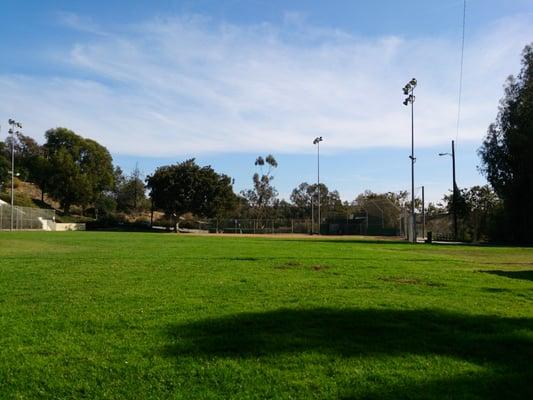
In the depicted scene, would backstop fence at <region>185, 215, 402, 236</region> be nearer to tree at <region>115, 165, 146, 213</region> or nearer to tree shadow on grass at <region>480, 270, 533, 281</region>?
tree at <region>115, 165, 146, 213</region>

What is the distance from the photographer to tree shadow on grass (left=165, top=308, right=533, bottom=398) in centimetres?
538

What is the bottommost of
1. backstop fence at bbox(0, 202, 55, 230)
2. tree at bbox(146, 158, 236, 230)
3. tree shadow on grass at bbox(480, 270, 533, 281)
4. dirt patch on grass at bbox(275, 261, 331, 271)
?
tree shadow on grass at bbox(480, 270, 533, 281)

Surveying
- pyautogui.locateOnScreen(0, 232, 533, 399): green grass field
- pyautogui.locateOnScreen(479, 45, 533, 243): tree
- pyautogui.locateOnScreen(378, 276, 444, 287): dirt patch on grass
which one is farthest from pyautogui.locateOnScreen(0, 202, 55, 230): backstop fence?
pyautogui.locateOnScreen(378, 276, 444, 287): dirt patch on grass

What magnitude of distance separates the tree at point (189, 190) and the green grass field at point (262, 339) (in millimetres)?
75828

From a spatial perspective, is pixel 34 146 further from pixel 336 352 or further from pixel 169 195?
pixel 336 352

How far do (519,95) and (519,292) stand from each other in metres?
43.2

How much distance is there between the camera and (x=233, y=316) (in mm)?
8336

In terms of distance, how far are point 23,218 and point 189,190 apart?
83.4ft

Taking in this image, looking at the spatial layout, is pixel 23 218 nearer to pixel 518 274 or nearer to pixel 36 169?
pixel 36 169

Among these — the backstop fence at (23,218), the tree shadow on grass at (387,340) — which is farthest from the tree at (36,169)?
the tree shadow on grass at (387,340)

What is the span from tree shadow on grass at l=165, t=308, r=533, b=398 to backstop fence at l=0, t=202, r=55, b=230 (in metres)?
68.6

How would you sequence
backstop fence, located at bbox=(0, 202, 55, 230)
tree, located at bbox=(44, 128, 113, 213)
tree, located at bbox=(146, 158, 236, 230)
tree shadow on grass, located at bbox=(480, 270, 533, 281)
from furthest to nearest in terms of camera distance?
tree, located at bbox=(44, 128, 113, 213), tree, located at bbox=(146, 158, 236, 230), backstop fence, located at bbox=(0, 202, 55, 230), tree shadow on grass, located at bbox=(480, 270, 533, 281)

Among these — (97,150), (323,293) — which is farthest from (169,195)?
(323,293)

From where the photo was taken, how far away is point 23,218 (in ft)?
242
